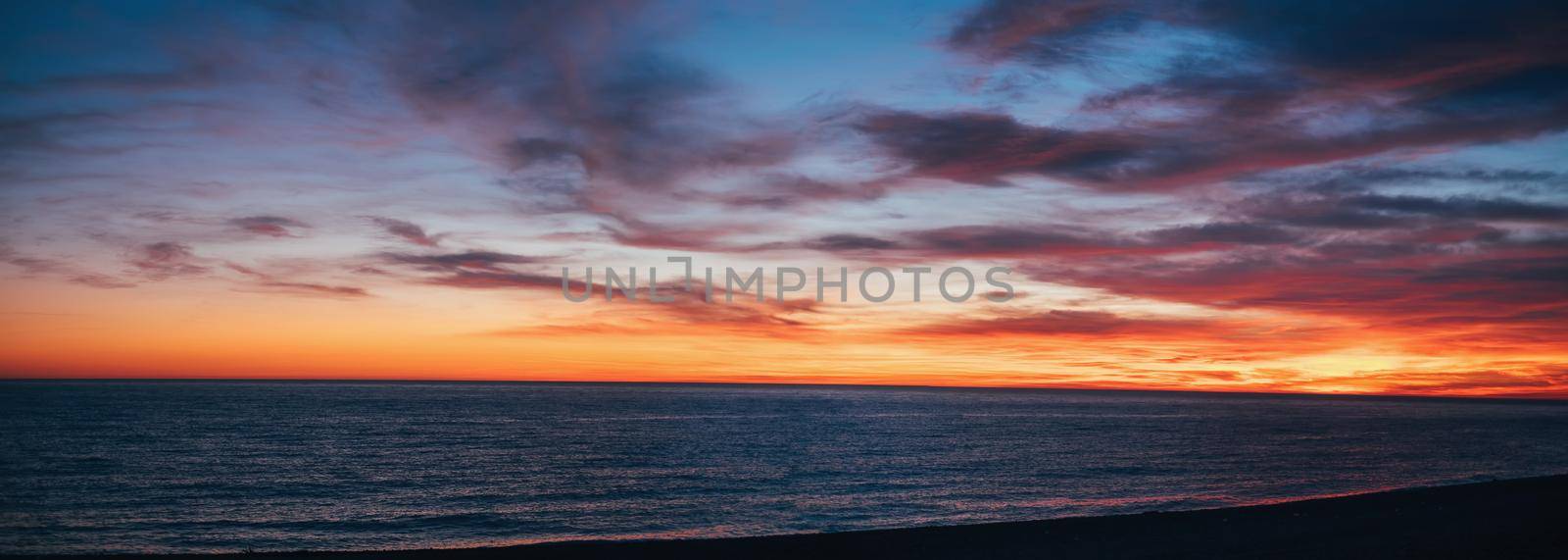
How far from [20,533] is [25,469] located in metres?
28.4

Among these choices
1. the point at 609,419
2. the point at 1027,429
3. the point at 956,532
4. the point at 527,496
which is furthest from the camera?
the point at 609,419

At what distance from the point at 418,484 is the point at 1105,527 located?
36.8 meters

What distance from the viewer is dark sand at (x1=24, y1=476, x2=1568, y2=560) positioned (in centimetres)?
2502

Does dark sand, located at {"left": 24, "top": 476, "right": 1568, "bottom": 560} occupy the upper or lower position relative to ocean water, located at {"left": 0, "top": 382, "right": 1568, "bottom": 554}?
upper

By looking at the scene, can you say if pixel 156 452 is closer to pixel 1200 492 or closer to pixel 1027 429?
pixel 1200 492

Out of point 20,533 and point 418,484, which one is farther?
point 418,484

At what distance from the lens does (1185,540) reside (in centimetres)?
2692

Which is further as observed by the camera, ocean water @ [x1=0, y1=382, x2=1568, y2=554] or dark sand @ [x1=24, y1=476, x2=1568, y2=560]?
ocean water @ [x1=0, y1=382, x2=1568, y2=554]

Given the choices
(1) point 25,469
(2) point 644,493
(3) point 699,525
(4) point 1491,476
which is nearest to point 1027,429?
(4) point 1491,476

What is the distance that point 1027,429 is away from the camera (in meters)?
113

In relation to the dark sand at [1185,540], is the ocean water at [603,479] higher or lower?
lower

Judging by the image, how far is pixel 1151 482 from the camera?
168ft

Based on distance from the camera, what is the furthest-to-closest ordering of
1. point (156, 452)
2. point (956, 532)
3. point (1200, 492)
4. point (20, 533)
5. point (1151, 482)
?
point (156, 452) → point (1151, 482) → point (1200, 492) → point (20, 533) → point (956, 532)

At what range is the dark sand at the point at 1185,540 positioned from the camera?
82.1ft
